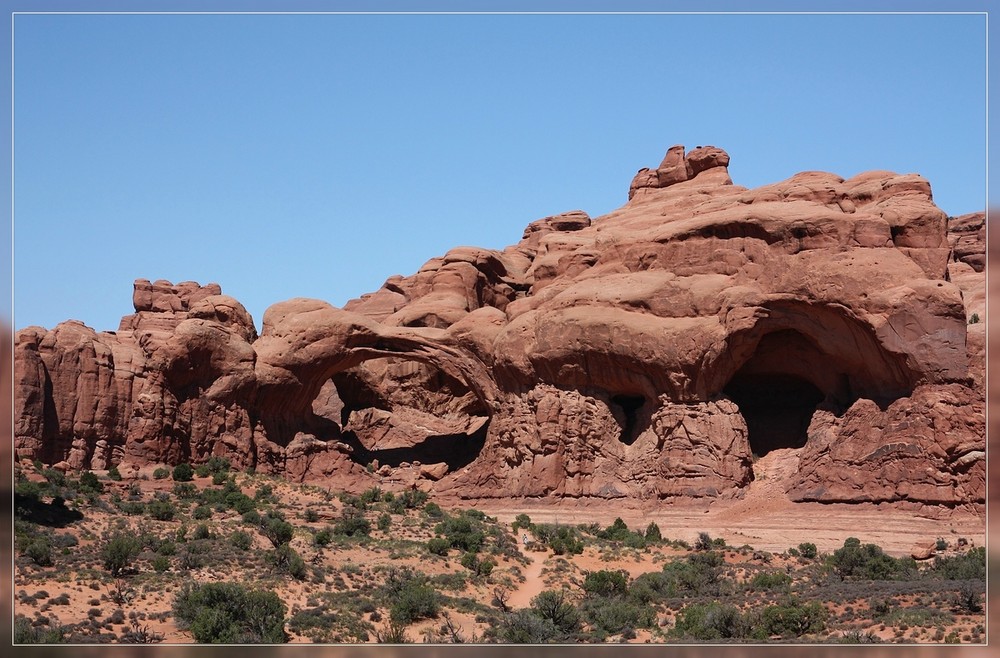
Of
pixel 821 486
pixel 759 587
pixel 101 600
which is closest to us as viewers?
pixel 101 600

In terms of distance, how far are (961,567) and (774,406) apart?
16.5 m

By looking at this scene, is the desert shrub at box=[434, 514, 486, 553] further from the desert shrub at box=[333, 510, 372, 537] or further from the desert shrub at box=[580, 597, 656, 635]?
the desert shrub at box=[580, 597, 656, 635]

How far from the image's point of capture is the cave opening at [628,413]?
52469mm

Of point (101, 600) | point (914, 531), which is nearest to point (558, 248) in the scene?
point (914, 531)

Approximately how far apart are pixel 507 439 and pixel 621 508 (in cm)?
582

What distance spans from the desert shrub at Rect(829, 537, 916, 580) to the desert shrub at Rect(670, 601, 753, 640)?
271 inches

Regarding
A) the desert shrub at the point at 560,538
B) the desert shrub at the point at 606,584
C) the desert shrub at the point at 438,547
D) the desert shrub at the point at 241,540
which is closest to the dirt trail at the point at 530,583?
the desert shrub at the point at 560,538

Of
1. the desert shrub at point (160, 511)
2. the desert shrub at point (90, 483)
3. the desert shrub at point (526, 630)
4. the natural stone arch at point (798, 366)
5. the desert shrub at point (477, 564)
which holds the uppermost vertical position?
the natural stone arch at point (798, 366)

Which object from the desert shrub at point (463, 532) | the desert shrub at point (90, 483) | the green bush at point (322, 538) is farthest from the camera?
the desert shrub at point (90, 483)

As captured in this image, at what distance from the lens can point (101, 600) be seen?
3394 cm

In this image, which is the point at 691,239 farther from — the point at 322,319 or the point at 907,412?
the point at 322,319

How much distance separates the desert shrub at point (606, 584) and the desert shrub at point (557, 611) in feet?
7.85

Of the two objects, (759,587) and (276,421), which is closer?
(759,587)

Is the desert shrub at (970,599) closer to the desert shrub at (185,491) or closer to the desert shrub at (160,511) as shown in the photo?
the desert shrub at (160,511)
